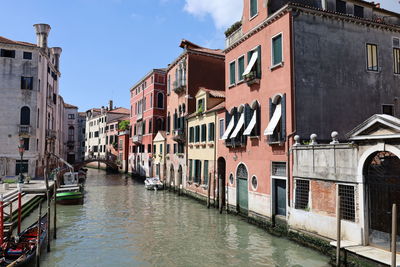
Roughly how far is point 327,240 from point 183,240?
5338mm

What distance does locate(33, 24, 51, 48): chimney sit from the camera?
32562 mm

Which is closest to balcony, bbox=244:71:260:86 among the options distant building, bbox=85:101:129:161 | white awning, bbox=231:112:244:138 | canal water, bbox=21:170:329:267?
white awning, bbox=231:112:244:138

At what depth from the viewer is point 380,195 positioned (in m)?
9.27

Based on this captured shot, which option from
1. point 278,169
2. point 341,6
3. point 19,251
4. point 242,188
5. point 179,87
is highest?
point 341,6

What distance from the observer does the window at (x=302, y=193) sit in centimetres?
1135

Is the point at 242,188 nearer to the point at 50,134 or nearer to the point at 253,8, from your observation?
the point at 253,8

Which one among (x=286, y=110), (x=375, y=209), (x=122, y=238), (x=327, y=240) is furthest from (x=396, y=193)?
(x=122, y=238)

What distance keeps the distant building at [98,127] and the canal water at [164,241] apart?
37.0 metres

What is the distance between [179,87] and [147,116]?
10.9 meters

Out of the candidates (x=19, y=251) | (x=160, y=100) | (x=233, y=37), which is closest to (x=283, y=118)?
(x=233, y=37)

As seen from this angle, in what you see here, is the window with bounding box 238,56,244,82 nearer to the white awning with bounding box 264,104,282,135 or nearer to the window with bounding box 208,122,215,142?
the white awning with bounding box 264,104,282,135

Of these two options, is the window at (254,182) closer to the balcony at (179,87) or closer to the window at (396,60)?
the window at (396,60)

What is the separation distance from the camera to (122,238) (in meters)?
13.0

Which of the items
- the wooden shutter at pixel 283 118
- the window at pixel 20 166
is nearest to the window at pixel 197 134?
the wooden shutter at pixel 283 118
